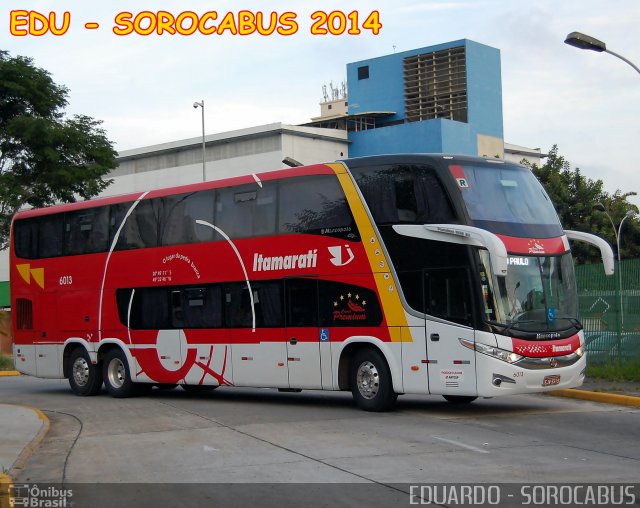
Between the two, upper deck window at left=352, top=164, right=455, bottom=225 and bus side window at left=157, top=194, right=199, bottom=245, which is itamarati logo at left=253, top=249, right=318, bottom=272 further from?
bus side window at left=157, top=194, right=199, bottom=245

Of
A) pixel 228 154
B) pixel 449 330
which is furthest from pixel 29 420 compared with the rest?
pixel 228 154

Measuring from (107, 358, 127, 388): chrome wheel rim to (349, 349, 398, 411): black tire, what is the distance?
6.82 m

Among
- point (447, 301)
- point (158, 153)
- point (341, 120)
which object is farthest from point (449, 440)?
point (341, 120)

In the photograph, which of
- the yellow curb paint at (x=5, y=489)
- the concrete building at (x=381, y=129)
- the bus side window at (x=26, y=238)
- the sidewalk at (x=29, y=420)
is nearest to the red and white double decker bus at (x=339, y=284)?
the bus side window at (x=26, y=238)

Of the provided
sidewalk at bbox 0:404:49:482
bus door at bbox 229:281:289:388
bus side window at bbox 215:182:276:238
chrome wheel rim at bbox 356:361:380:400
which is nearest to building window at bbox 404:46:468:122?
bus side window at bbox 215:182:276:238

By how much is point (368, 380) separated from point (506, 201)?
12.9ft

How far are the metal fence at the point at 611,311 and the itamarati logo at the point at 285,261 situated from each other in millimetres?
7079

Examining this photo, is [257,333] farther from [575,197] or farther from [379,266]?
[575,197]

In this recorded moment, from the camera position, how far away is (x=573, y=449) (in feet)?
38.2

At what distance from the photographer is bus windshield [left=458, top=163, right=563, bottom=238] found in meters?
15.3

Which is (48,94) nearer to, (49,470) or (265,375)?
(265,375)

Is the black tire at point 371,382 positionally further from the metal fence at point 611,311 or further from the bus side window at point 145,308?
the metal fence at point 611,311

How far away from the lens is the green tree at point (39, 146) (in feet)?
115

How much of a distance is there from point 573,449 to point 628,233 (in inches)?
1926
